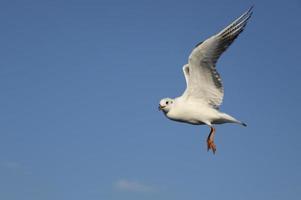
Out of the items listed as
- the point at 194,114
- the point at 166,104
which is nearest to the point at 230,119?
the point at 194,114

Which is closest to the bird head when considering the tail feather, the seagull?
the seagull

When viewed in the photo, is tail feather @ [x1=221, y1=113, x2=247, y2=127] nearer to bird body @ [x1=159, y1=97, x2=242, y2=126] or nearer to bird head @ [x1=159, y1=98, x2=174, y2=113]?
bird body @ [x1=159, y1=97, x2=242, y2=126]

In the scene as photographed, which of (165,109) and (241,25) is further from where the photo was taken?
(165,109)

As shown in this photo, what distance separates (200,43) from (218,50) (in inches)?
29.4

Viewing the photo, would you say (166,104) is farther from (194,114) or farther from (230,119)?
(230,119)

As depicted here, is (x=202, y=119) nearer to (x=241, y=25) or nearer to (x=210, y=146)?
(x=210, y=146)

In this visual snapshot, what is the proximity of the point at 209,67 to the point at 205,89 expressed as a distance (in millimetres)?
1206

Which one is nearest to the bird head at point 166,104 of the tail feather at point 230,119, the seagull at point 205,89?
the seagull at point 205,89

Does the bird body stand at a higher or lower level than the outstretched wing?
lower

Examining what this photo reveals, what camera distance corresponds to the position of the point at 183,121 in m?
26.6

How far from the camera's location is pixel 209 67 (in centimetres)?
2631

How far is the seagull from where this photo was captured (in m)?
25.5

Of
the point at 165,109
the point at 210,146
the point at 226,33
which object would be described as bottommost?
the point at 210,146

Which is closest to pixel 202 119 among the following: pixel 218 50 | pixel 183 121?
pixel 183 121
